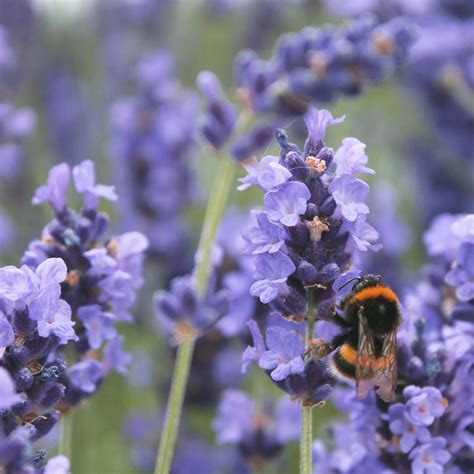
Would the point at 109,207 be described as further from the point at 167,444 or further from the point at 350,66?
the point at 167,444

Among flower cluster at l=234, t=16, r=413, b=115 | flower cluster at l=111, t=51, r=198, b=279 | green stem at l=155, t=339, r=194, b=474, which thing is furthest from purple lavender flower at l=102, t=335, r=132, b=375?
flower cluster at l=111, t=51, r=198, b=279

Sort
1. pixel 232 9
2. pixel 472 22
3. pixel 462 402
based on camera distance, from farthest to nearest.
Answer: pixel 232 9 < pixel 472 22 < pixel 462 402

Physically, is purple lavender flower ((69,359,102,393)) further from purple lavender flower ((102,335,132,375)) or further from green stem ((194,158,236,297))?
green stem ((194,158,236,297))

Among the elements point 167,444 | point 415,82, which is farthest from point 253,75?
point 415,82

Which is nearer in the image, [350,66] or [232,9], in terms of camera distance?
[350,66]

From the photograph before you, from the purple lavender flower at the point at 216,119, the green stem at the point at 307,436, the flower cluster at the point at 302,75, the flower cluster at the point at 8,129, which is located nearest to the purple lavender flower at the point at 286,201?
the green stem at the point at 307,436

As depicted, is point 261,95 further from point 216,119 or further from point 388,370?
→ point 388,370
